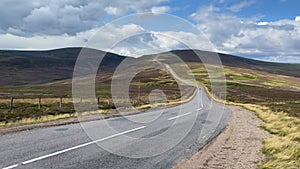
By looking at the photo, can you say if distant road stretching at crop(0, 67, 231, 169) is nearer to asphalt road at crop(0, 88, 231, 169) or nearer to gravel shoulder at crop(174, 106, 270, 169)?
asphalt road at crop(0, 88, 231, 169)

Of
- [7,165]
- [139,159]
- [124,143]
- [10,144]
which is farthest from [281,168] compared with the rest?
[10,144]

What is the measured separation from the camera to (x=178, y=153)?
9.98 metres

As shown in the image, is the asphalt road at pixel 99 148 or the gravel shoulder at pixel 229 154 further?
the gravel shoulder at pixel 229 154

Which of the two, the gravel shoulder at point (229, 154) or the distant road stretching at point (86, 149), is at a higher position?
the distant road stretching at point (86, 149)

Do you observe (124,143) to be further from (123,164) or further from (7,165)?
(7,165)

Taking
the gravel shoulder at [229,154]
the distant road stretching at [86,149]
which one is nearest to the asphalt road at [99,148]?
the distant road stretching at [86,149]

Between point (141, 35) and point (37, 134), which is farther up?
point (141, 35)

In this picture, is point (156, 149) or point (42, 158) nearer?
point (42, 158)

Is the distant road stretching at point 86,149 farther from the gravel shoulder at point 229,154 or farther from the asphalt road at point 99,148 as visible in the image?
the gravel shoulder at point 229,154

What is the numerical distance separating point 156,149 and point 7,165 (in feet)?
15.2

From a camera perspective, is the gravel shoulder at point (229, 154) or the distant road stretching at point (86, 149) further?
Answer: the gravel shoulder at point (229, 154)

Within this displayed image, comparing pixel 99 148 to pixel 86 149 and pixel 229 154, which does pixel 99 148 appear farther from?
pixel 229 154

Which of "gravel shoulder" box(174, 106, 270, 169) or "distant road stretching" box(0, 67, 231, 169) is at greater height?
"distant road stretching" box(0, 67, 231, 169)

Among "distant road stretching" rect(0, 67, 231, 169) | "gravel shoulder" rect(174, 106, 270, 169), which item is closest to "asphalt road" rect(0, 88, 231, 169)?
"distant road stretching" rect(0, 67, 231, 169)
